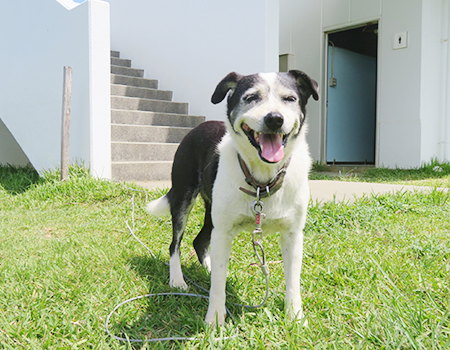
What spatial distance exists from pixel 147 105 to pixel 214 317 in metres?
5.64

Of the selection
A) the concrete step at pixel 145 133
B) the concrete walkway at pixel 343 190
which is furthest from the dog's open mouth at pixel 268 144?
the concrete step at pixel 145 133

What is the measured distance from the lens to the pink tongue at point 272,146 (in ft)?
5.55

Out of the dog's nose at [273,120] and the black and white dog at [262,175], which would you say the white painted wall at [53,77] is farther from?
the dog's nose at [273,120]

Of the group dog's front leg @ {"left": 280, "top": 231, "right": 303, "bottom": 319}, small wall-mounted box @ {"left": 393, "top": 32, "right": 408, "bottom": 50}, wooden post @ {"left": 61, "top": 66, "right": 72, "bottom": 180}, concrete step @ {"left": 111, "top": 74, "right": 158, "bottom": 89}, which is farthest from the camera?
concrete step @ {"left": 111, "top": 74, "right": 158, "bottom": 89}

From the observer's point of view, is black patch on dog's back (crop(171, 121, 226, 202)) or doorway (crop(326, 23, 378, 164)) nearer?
black patch on dog's back (crop(171, 121, 226, 202))

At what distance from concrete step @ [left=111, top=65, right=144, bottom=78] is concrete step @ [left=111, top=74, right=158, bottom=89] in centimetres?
40

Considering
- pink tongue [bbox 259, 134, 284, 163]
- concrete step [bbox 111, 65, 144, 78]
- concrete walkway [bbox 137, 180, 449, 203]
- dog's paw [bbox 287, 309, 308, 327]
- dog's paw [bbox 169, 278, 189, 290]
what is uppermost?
concrete step [bbox 111, 65, 144, 78]

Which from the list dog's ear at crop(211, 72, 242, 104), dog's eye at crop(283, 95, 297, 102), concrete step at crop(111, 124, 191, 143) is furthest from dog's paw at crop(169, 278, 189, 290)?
concrete step at crop(111, 124, 191, 143)

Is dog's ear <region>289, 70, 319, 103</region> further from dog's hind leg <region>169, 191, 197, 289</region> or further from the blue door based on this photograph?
the blue door

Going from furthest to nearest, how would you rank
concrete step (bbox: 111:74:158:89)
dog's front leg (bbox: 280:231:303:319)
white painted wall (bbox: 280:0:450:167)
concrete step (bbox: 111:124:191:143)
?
1. concrete step (bbox: 111:74:158:89)
2. white painted wall (bbox: 280:0:450:167)
3. concrete step (bbox: 111:124:191:143)
4. dog's front leg (bbox: 280:231:303:319)

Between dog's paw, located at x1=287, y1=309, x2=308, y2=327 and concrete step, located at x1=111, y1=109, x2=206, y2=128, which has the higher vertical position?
concrete step, located at x1=111, y1=109, x2=206, y2=128

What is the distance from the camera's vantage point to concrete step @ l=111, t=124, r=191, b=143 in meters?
5.98

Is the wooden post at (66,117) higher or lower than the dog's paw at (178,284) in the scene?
higher

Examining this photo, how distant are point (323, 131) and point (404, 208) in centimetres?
534
